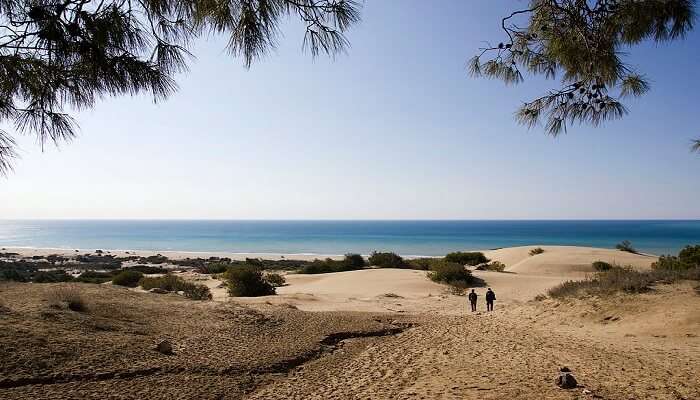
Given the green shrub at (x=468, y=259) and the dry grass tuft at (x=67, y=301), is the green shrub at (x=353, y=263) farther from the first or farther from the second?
the dry grass tuft at (x=67, y=301)

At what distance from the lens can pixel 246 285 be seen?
20000 mm

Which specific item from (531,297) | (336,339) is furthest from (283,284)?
(336,339)

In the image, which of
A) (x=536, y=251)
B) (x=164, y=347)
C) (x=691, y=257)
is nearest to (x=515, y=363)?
(x=164, y=347)

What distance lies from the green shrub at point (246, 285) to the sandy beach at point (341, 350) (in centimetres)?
649

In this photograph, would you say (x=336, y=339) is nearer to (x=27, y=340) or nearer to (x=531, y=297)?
(x=27, y=340)

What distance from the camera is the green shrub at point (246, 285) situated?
65.3 feet

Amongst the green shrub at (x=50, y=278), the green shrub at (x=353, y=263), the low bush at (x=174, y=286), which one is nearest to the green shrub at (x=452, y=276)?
the green shrub at (x=353, y=263)

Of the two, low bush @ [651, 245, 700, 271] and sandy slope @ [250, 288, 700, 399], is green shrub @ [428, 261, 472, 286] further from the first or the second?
sandy slope @ [250, 288, 700, 399]

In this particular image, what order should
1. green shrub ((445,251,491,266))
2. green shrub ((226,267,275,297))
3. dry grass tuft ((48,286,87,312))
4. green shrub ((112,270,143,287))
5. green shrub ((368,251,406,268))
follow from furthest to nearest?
green shrub ((445,251,491,266)) < green shrub ((368,251,406,268)) < green shrub ((112,270,143,287)) < green shrub ((226,267,275,297)) < dry grass tuft ((48,286,87,312))

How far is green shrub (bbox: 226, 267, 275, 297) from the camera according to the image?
1989cm

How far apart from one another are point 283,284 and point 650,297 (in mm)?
17635

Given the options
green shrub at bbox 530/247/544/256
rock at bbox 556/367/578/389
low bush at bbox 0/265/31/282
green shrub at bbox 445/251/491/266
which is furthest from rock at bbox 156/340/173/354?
green shrub at bbox 530/247/544/256

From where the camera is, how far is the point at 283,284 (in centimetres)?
2534

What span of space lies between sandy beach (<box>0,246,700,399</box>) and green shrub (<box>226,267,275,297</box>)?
6490 millimetres
